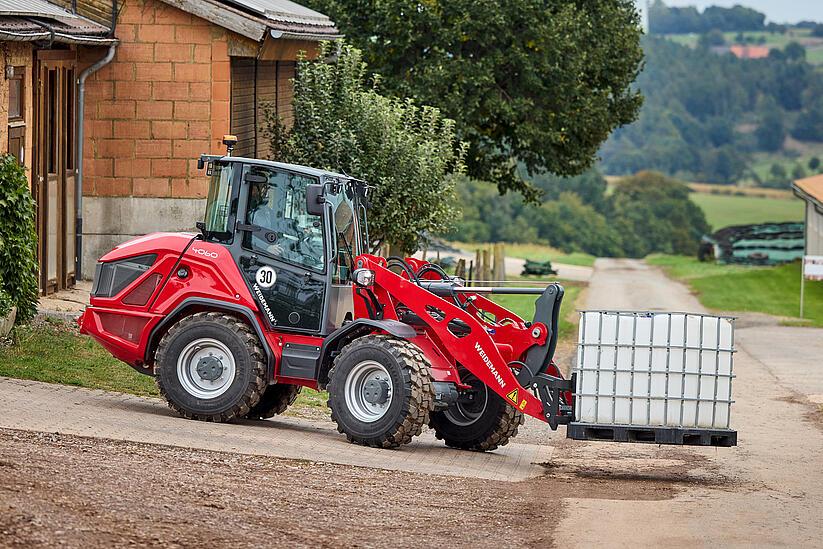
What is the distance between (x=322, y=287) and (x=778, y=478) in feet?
15.5

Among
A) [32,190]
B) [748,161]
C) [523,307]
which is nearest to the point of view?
[32,190]

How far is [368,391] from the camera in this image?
13117 mm

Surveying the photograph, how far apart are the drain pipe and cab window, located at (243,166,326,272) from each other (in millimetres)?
7530

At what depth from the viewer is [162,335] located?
46.2 feet

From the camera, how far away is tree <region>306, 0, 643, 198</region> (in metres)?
31.5

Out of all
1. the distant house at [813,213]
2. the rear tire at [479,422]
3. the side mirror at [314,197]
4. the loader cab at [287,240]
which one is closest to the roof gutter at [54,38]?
the loader cab at [287,240]

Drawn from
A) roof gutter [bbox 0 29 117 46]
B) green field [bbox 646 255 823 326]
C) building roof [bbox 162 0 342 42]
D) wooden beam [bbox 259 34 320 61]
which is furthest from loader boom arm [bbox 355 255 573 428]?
green field [bbox 646 255 823 326]

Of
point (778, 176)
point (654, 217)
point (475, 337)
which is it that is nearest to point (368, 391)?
point (475, 337)

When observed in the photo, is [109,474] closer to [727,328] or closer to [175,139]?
[727,328]

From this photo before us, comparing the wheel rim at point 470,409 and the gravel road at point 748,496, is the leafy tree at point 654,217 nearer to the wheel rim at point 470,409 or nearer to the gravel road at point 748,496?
the gravel road at point 748,496

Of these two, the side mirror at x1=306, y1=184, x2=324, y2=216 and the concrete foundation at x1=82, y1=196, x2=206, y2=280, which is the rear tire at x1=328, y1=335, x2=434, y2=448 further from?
the concrete foundation at x1=82, y1=196, x2=206, y2=280

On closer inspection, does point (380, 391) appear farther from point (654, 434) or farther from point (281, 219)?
point (654, 434)

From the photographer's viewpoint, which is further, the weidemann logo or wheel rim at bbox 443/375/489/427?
wheel rim at bbox 443/375/489/427

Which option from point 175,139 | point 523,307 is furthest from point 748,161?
point 175,139
